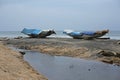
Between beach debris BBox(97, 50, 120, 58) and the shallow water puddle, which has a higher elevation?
beach debris BBox(97, 50, 120, 58)

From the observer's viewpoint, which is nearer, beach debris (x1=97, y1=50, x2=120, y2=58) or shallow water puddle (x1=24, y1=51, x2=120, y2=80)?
shallow water puddle (x1=24, y1=51, x2=120, y2=80)

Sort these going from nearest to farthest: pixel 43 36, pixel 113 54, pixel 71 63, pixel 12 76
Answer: pixel 12 76 < pixel 71 63 < pixel 113 54 < pixel 43 36

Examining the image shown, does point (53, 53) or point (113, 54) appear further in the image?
point (53, 53)

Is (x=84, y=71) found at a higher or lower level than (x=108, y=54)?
lower

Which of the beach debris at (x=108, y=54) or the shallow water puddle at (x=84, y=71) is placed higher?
the beach debris at (x=108, y=54)

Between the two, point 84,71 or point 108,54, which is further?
point 108,54

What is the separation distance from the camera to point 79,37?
53062 mm

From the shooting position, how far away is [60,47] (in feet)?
116

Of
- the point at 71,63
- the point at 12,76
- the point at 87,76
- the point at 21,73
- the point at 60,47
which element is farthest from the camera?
the point at 60,47

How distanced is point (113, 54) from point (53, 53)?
7508 mm

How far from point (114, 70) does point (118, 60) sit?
4185 millimetres

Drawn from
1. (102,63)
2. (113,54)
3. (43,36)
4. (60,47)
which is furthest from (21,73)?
(43,36)

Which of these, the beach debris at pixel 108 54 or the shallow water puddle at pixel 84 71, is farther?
the beach debris at pixel 108 54

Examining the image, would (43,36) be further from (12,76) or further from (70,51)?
(12,76)
